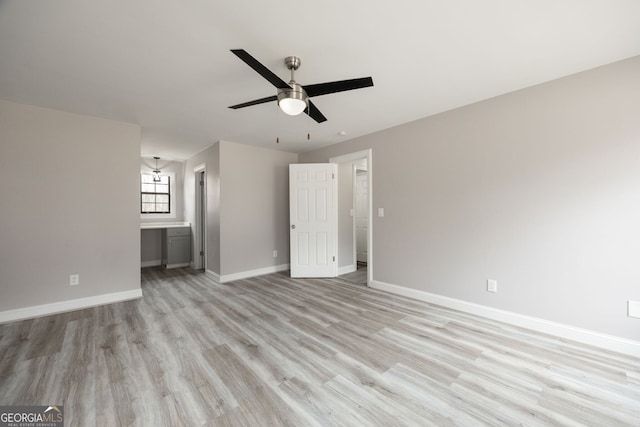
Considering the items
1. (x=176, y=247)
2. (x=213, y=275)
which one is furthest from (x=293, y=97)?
(x=176, y=247)

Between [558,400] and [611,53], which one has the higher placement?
[611,53]

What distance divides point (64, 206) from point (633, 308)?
5742 millimetres

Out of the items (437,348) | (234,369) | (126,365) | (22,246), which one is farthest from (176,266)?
(437,348)

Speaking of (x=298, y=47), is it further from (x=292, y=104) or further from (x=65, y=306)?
(x=65, y=306)

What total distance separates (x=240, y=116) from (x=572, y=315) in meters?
4.04

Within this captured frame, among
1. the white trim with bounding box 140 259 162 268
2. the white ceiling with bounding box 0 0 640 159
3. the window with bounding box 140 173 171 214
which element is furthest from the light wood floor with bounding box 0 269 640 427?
the window with bounding box 140 173 171 214

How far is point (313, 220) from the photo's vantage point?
4.54 meters

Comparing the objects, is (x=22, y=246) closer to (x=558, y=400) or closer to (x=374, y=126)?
(x=374, y=126)

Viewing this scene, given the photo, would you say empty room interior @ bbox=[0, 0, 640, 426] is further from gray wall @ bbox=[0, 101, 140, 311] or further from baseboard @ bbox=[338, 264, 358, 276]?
baseboard @ bbox=[338, 264, 358, 276]

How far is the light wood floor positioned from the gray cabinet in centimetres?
244

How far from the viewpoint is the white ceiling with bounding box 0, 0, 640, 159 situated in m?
1.56

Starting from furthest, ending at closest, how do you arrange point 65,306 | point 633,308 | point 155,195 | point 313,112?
1. point 155,195
2. point 65,306
3. point 313,112
4. point 633,308

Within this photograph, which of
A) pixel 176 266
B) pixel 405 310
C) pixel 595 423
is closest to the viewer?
pixel 595 423

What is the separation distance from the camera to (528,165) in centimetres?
252
